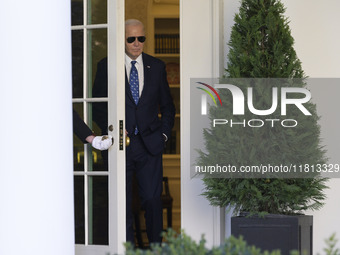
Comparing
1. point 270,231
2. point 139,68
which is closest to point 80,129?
point 139,68

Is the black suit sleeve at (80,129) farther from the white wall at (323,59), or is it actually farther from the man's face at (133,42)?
the white wall at (323,59)

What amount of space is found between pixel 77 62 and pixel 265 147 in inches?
52.4

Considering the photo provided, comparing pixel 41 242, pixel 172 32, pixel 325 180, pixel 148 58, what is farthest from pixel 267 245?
pixel 172 32

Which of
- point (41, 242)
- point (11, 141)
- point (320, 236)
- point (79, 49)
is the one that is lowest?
point (320, 236)

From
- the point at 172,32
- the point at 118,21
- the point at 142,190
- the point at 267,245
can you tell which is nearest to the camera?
A: the point at 267,245

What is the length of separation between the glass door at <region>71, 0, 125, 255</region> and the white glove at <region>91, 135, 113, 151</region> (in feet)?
0.13

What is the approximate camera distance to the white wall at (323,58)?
431 centimetres

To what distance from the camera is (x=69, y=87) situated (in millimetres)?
2967

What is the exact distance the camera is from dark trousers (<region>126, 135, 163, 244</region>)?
477 cm

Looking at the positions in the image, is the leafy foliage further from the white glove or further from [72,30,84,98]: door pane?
[72,30,84,98]: door pane

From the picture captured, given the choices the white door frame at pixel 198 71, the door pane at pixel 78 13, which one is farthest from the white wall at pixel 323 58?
Answer: the door pane at pixel 78 13

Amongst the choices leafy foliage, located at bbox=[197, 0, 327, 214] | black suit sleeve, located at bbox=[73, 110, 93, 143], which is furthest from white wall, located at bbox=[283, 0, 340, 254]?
black suit sleeve, located at bbox=[73, 110, 93, 143]

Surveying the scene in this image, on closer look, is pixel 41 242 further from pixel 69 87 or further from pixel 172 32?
pixel 172 32

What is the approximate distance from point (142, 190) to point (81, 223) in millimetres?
617
